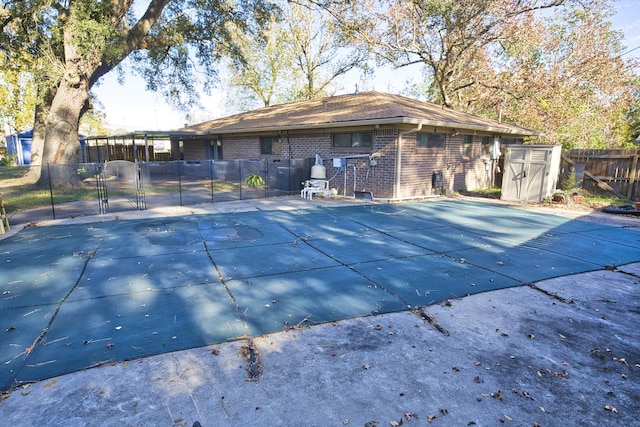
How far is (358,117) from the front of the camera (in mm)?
11602

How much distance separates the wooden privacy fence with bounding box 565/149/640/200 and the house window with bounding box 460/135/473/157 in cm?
340

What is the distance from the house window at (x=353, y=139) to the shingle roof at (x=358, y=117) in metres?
0.64

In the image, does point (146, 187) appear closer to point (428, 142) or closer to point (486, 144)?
point (428, 142)

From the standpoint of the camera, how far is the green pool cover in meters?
3.54

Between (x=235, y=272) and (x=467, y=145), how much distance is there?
1236 centimetres

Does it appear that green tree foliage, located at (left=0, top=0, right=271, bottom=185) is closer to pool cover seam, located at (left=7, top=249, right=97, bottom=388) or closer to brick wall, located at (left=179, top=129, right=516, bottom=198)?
brick wall, located at (left=179, top=129, right=516, bottom=198)

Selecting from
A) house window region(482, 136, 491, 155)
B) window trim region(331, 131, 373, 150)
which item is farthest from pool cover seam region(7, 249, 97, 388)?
house window region(482, 136, 491, 155)

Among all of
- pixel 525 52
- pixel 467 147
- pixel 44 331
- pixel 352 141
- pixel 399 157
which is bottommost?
pixel 44 331

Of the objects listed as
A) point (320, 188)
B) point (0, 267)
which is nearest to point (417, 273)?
point (0, 267)

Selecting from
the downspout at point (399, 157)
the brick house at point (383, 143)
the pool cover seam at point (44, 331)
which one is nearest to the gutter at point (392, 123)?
the brick house at point (383, 143)

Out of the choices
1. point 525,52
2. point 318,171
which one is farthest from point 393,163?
point 525,52

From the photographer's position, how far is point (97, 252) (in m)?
6.20

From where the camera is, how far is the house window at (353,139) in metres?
12.0

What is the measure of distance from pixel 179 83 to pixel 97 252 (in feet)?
47.9
